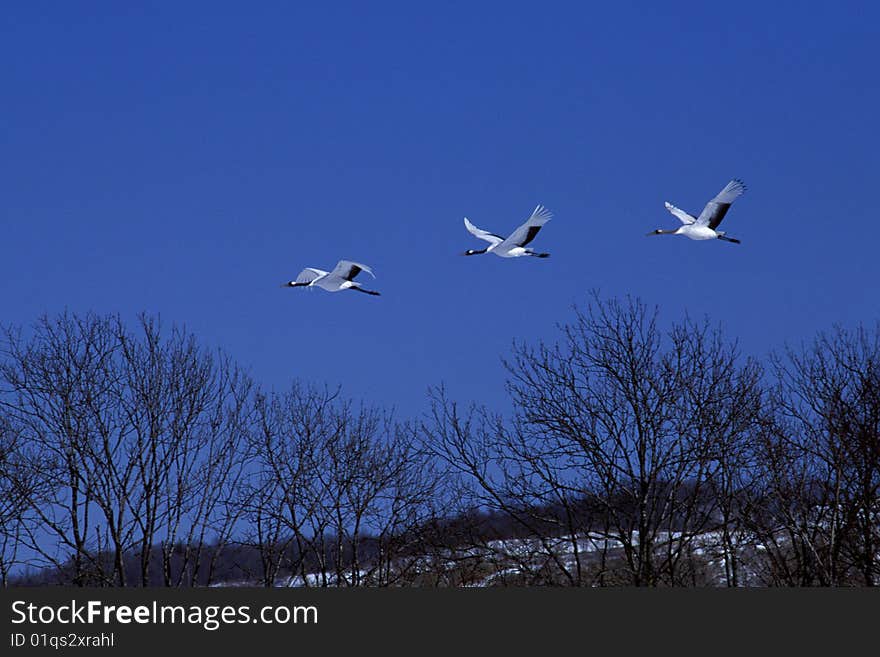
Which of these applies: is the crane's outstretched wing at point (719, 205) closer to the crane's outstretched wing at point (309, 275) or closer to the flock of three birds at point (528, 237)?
the flock of three birds at point (528, 237)

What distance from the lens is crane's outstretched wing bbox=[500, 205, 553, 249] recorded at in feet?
86.7

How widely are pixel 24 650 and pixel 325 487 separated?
18.7 m

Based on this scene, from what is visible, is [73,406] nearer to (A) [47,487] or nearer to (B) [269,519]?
(A) [47,487]

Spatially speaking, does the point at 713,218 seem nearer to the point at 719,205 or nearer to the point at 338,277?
the point at 719,205

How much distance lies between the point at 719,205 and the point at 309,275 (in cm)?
867

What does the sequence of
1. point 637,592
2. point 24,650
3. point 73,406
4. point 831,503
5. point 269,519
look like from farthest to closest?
point 269,519
point 73,406
point 831,503
point 637,592
point 24,650

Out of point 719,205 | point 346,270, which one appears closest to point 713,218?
point 719,205

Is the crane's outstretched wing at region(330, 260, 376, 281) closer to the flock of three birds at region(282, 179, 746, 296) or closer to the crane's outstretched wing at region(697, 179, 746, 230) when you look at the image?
the flock of three birds at region(282, 179, 746, 296)

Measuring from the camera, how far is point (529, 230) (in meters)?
26.7

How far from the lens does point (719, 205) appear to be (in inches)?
1064

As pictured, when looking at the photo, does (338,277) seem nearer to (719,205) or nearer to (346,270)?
(346,270)

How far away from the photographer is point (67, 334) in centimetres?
3472

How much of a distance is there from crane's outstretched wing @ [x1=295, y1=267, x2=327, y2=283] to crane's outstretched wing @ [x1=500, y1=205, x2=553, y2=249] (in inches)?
154

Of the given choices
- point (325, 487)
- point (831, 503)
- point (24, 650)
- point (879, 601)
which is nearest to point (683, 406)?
point (831, 503)
